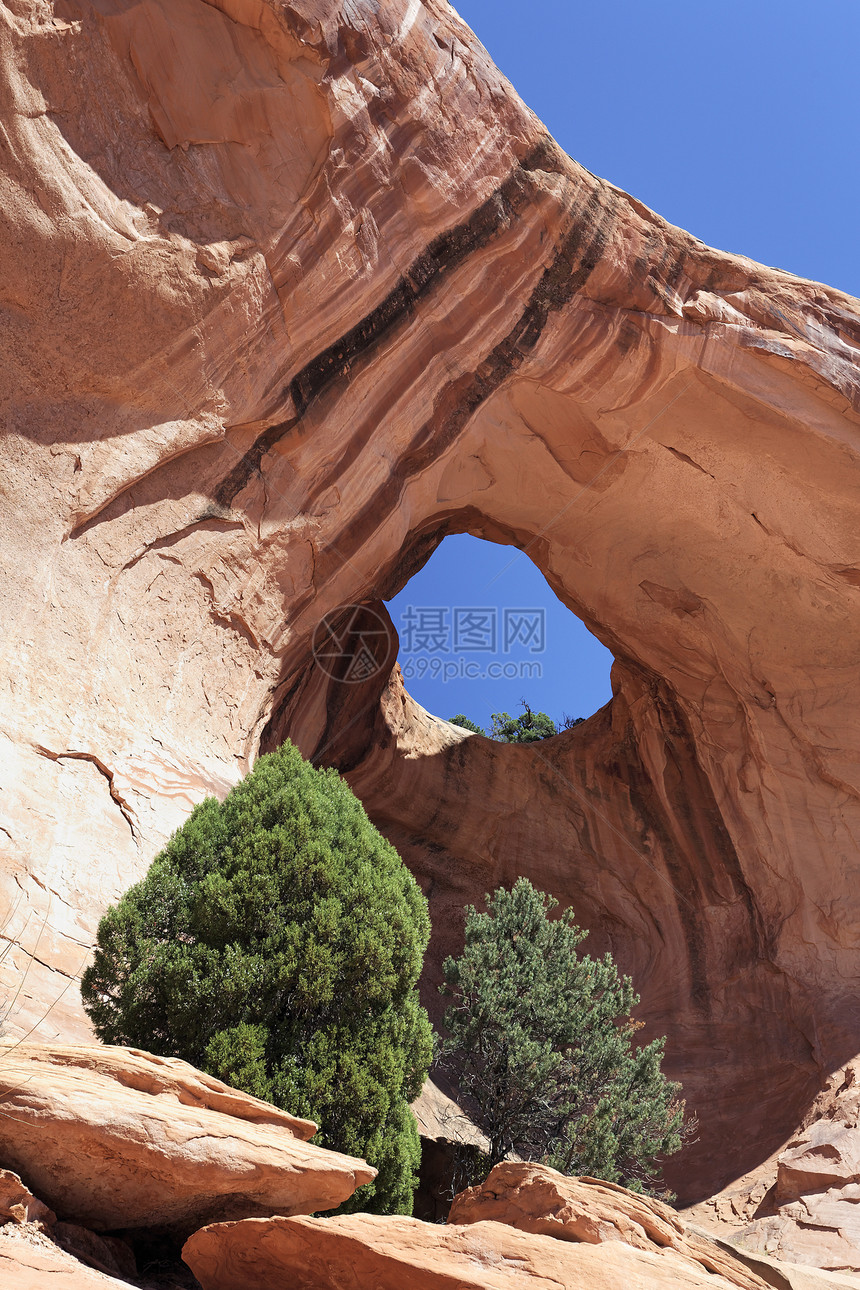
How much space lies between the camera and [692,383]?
10.5m

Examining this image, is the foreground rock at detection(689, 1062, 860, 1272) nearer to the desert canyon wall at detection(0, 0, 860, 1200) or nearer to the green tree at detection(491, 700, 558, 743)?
the desert canyon wall at detection(0, 0, 860, 1200)

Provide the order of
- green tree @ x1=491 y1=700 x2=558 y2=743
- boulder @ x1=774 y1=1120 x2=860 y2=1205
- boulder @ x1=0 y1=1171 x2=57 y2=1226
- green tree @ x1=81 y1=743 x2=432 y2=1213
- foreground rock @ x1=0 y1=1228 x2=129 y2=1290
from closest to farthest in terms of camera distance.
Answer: foreground rock @ x1=0 y1=1228 x2=129 y2=1290, boulder @ x1=0 y1=1171 x2=57 y2=1226, green tree @ x1=81 y1=743 x2=432 y2=1213, boulder @ x1=774 y1=1120 x2=860 y2=1205, green tree @ x1=491 y1=700 x2=558 y2=743

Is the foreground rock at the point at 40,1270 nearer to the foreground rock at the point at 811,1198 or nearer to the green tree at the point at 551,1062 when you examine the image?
the green tree at the point at 551,1062

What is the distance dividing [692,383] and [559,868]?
7.82 meters

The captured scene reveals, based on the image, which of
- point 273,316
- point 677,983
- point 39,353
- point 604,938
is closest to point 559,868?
point 604,938

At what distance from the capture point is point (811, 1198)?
8617 mm

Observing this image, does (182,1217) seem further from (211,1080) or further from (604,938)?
(604,938)

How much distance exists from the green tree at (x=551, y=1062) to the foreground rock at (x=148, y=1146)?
434 centimetres

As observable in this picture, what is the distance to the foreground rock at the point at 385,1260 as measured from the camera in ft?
10.3

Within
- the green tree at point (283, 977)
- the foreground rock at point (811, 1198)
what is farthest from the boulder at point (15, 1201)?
the foreground rock at point (811, 1198)

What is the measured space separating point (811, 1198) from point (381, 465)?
820cm

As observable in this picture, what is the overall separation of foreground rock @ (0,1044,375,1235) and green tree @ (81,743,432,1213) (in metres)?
0.90

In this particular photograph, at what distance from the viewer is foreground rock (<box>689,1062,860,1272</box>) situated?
26.1ft

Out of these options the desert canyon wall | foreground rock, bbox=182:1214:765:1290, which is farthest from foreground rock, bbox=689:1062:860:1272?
foreground rock, bbox=182:1214:765:1290
